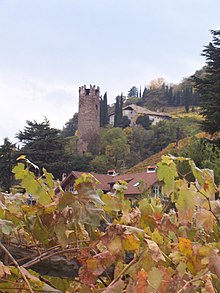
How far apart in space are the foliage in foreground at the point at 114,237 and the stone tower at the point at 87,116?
1827 inches

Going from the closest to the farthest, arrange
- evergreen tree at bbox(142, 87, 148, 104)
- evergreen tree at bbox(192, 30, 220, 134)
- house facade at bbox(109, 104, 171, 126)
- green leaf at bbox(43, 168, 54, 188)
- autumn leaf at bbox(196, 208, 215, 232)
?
1. autumn leaf at bbox(196, 208, 215, 232)
2. green leaf at bbox(43, 168, 54, 188)
3. evergreen tree at bbox(192, 30, 220, 134)
4. house facade at bbox(109, 104, 171, 126)
5. evergreen tree at bbox(142, 87, 148, 104)

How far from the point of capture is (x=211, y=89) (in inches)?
695

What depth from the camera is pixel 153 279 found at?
80 centimetres

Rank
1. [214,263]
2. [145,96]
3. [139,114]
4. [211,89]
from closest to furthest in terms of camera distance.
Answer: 1. [214,263]
2. [211,89]
3. [139,114]
4. [145,96]

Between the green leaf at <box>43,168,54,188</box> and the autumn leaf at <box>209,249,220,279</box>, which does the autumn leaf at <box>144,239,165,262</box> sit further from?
the green leaf at <box>43,168,54,188</box>

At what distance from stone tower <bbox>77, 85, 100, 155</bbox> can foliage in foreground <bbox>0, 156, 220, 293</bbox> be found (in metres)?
46.4

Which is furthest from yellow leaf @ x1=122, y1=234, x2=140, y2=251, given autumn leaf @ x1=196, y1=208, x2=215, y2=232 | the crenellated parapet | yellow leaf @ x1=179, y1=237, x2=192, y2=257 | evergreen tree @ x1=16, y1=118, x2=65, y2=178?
the crenellated parapet

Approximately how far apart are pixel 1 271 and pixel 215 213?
0.51 meters

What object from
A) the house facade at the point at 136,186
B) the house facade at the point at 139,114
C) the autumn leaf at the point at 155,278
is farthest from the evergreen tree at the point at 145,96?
the autumn leaf at the point at 155,278

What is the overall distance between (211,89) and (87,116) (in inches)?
1325

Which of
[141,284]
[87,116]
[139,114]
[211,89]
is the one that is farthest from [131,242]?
[139,114]

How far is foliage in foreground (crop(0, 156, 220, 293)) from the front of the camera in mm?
862

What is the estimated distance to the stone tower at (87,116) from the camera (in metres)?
48.8

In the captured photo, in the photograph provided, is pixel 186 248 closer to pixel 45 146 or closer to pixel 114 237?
pixel 114 237
